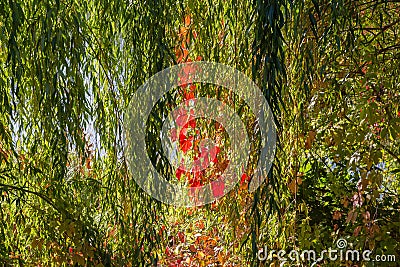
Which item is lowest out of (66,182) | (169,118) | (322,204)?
(66,182)

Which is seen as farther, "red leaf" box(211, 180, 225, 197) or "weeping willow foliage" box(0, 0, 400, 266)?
"red leaf" box(211, 180, 225, 197)

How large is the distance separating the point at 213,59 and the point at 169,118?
292 millimetres

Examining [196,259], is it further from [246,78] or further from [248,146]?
[246,78]

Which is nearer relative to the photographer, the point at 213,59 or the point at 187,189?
the point at 213,59

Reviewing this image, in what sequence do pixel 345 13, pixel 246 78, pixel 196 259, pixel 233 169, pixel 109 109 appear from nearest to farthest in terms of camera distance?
pixel 345 13 → pixel 246 78 → pixel 109 109 → pixel 233 169 → pixel 196 259

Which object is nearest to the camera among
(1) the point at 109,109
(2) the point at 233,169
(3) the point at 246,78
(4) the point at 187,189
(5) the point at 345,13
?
(5) the point at 345,13

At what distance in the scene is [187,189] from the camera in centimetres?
269

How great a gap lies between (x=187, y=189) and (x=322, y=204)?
28.8 inches

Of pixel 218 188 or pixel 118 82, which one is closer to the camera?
pixel 118 82

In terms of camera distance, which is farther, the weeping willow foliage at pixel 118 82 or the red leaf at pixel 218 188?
the red leaf at pixel 218 188

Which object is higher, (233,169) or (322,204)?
(322,204)

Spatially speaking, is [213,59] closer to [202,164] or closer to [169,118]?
[169,118]

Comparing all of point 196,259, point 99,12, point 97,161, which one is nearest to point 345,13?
point 99,12

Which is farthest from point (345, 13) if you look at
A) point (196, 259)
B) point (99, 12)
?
point (196, 259)
